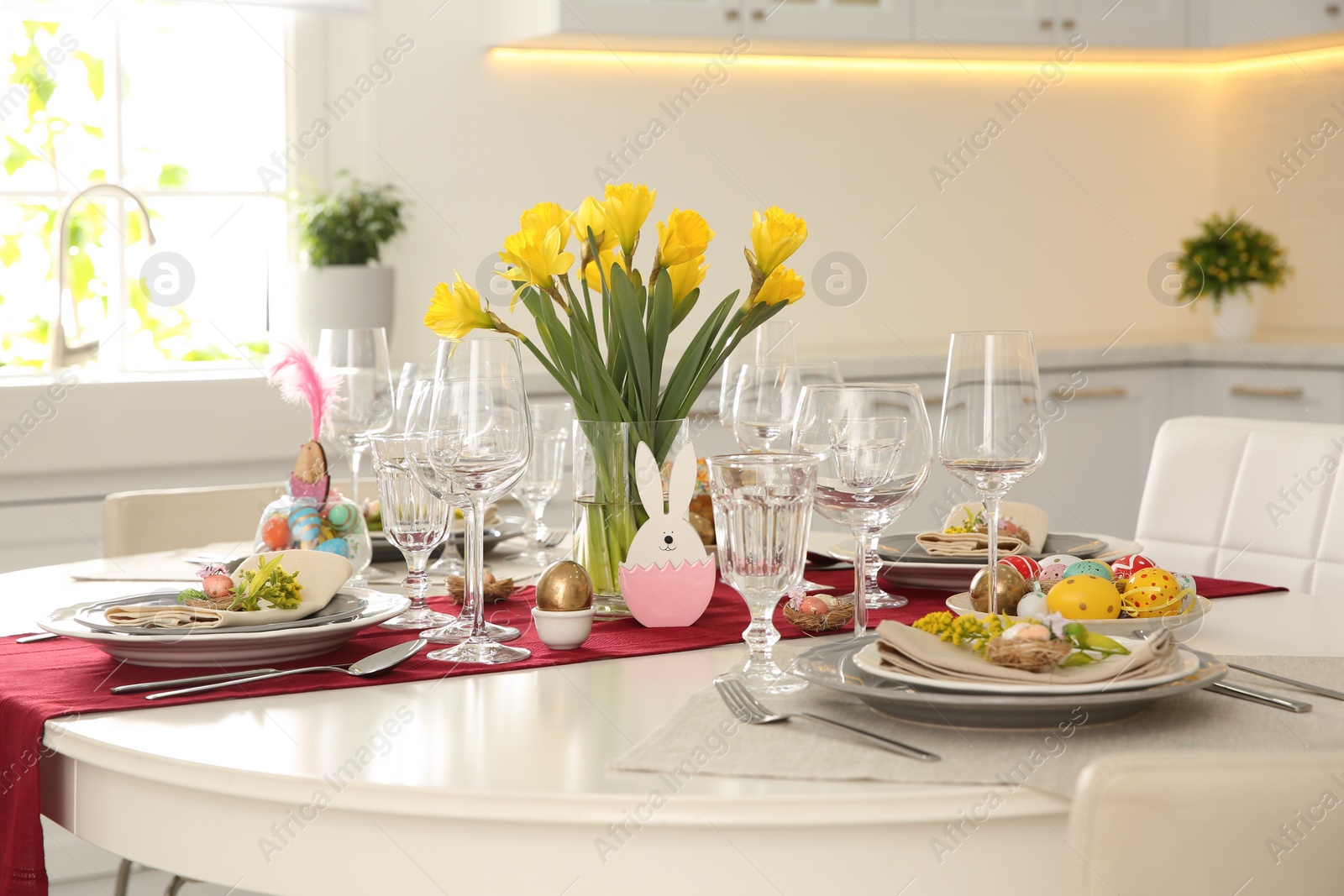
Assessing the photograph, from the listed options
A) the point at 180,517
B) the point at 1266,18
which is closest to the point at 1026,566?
the point at 180,517

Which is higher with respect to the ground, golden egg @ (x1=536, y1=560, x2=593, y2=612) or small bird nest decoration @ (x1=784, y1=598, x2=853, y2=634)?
golden egg @ (x1=536, y1=560, x2=593, y2=612)

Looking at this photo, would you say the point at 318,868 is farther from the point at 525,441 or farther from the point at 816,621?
the point at 816,621

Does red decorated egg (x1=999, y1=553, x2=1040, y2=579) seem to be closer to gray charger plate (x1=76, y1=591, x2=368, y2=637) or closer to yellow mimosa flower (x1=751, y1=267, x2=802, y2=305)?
yellow mimosa flower (x1=751, y1=267, x2=802, y2=305)

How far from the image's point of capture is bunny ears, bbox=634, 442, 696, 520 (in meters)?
1.17

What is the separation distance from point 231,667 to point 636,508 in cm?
40

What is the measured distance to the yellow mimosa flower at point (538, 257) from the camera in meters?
1.19

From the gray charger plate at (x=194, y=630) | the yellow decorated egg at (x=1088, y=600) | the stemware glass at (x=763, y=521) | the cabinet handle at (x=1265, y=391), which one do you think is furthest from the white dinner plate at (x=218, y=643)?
the cabinet handle at (x=1265, y=391)

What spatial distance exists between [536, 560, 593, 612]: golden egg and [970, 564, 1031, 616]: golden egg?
32cm

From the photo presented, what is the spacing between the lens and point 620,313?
124cm

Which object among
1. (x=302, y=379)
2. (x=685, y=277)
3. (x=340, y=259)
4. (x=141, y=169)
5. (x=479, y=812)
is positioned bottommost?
(x=479, y=812)

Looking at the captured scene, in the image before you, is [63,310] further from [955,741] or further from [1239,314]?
[1239,314]

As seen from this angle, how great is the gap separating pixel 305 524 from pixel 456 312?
0.27m

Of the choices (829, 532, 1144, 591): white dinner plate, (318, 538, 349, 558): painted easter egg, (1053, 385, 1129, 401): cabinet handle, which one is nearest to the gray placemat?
(829, 532, 1144, 591): white dinner plate

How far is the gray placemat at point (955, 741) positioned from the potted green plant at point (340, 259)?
2.21 metres
